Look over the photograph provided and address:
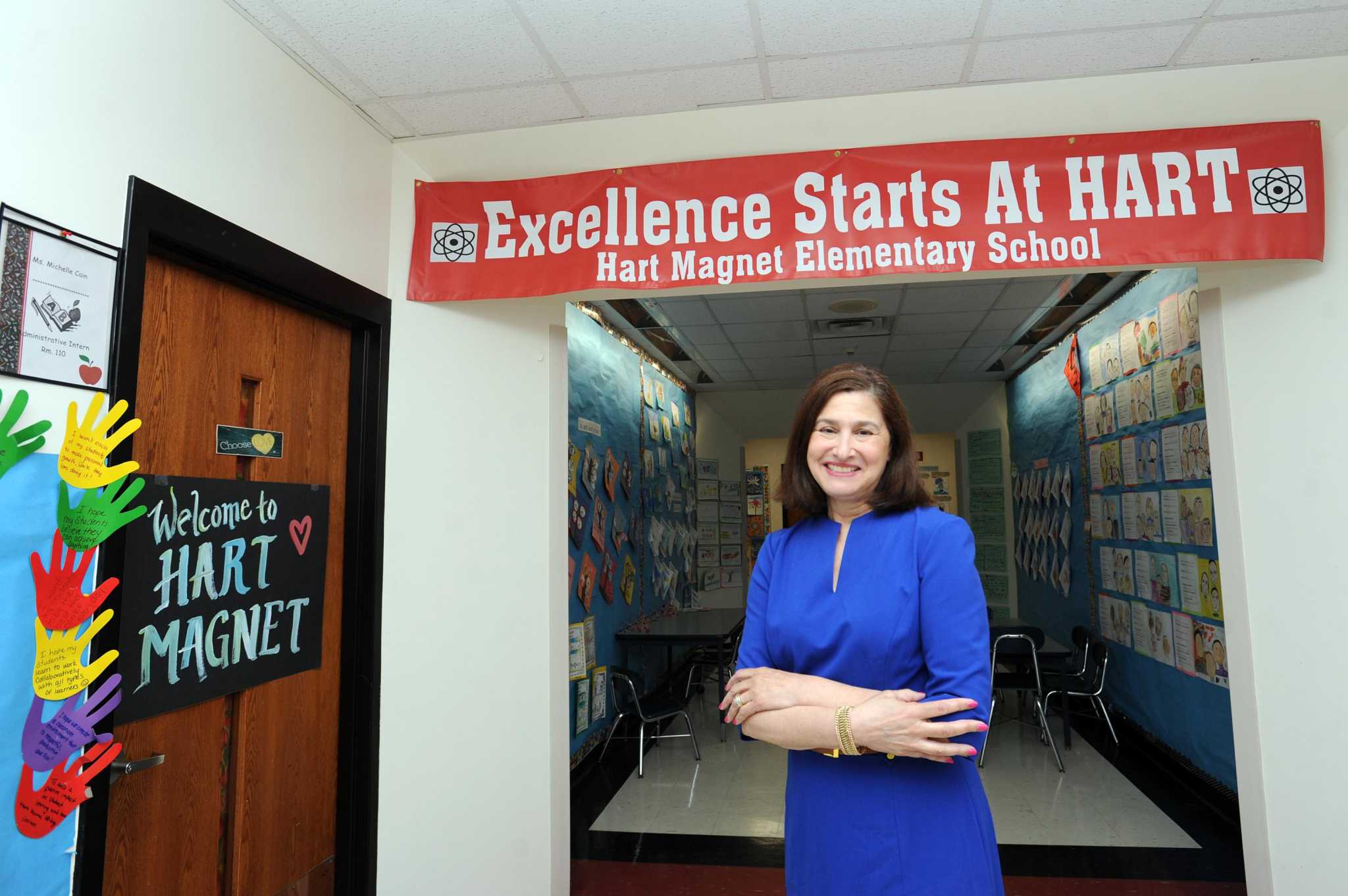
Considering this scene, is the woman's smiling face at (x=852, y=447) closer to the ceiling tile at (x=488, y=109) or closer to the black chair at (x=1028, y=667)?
the ceiling tile at (x=488, y=109)

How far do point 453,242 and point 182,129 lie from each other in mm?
1008

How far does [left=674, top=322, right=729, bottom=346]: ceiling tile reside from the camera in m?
6.34

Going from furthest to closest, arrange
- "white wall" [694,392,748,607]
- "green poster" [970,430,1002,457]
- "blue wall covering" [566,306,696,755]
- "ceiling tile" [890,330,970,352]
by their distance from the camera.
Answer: "white wall" [694,392,748,607] → "green poster" [970,430,1002,457] → "ceiling tile" [890,330,970,352] → "blue wall covering" [566,306,696,755]

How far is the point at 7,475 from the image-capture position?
Result: 4.80ft

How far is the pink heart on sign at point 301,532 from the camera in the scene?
92.0 inches

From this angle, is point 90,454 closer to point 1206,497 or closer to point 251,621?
point 251,621

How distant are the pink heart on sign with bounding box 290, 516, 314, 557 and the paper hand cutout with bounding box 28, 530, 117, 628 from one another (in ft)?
2.21

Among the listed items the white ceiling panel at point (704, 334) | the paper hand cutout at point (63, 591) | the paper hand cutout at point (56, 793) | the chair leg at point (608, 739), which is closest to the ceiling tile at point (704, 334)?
the white ceiling panel at point (704, 334)

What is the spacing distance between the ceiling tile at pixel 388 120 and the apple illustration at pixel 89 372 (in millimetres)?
1339

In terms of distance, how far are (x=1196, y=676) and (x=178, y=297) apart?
513cm

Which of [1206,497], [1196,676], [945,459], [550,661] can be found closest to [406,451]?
[550,661]

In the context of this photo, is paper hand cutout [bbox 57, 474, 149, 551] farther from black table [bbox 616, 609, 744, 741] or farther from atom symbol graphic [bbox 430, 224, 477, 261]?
black table [bbox 616, 609, 744, 741]

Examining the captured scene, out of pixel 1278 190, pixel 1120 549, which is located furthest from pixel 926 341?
pixel 1278 190

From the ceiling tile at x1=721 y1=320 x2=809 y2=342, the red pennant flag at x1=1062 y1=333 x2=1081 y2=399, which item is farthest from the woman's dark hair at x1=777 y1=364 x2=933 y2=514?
the red pennant flag at x1=1062 y1=333 x2=1081 y2=399
